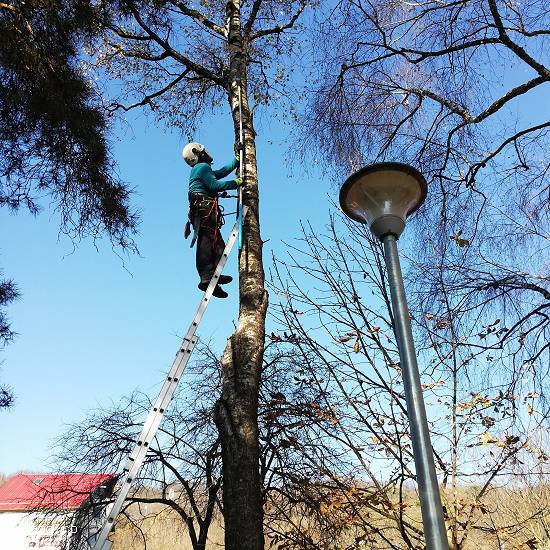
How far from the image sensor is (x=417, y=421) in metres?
2.06

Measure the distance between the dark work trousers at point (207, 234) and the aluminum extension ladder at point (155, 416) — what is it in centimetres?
61

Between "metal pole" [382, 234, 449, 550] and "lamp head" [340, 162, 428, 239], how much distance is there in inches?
4.0

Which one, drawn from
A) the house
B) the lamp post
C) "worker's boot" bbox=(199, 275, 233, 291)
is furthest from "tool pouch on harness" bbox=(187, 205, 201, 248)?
the house

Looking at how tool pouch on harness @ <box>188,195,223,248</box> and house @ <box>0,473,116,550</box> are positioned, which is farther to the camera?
house @ <box>0,473,116,550</box>

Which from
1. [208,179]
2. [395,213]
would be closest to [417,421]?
[395,213]

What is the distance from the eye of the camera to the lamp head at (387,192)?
261cm

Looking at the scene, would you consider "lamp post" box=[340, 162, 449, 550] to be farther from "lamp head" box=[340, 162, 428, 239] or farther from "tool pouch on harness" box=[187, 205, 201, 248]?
"tool pouch on harness" box=[187, 205, 201, 248]

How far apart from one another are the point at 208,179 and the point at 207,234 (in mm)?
523

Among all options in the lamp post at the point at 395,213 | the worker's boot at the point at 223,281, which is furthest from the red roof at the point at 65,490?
the lamp post at the point at 395,213

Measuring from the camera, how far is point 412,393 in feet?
6.91

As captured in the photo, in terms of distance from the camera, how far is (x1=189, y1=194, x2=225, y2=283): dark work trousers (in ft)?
15.6

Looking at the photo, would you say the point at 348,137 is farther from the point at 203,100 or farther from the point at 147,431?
the point at 147,431

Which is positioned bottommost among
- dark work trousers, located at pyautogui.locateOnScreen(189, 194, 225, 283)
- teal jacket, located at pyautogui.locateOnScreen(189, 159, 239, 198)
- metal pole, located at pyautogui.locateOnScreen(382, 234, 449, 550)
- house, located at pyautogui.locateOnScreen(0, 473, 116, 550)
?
metal pole, located at pyautogui.locateOnScreen(382, 234, 449, 550)

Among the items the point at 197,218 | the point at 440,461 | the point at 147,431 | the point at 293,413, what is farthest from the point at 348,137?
the point at 147,431
